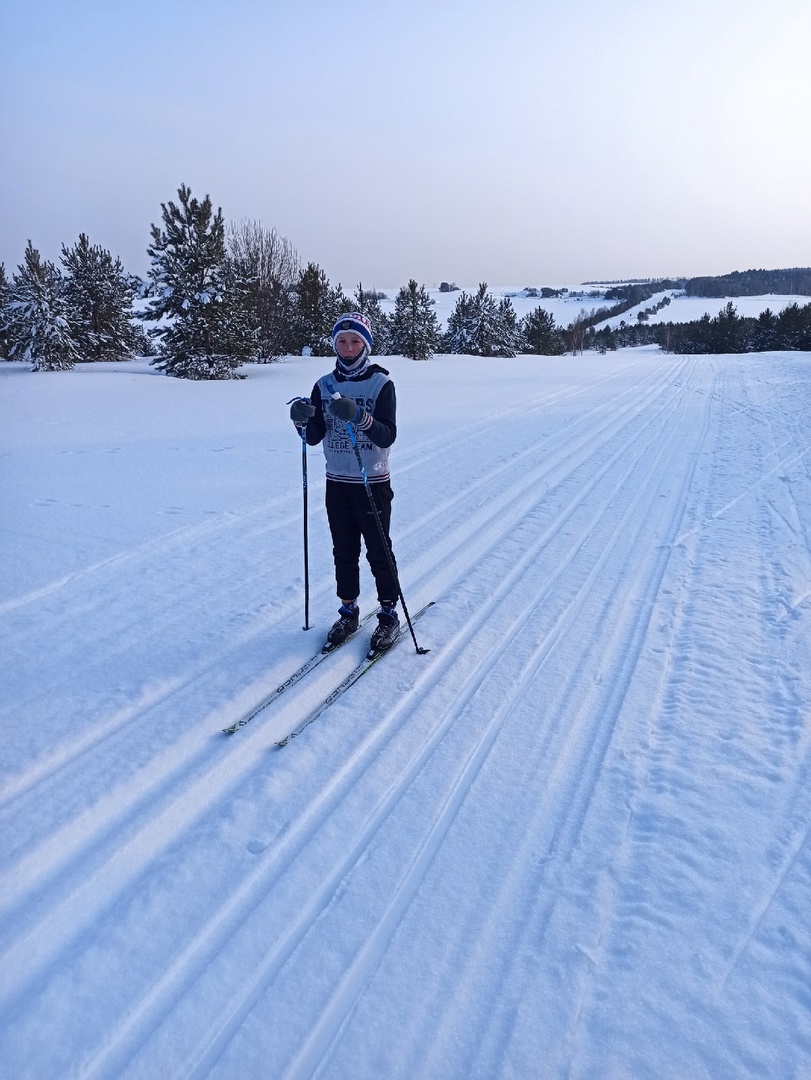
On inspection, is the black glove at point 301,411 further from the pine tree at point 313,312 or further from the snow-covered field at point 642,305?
the snow-covered field at point 642,305

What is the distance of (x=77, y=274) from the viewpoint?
3117 cm

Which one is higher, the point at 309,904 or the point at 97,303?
the point at 97,303

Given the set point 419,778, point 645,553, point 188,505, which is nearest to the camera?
point 419,778

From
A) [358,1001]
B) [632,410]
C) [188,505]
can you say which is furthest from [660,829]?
[632,410]

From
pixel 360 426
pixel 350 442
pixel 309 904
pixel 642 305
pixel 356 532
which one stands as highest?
pixel 642 305

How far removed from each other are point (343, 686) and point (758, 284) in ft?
715

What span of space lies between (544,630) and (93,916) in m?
2.99

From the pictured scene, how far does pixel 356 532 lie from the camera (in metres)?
4.01

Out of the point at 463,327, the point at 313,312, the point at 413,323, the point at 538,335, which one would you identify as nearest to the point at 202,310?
the point at 313,312

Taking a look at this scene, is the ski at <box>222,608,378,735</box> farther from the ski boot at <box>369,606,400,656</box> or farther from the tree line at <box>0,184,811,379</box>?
the tree line at <box>0,184,811,379</box>

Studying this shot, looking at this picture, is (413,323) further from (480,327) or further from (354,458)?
(354,458)

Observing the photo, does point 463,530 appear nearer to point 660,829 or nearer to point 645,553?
point 645,553

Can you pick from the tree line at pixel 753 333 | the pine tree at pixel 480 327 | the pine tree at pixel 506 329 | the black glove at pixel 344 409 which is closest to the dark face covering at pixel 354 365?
the black glove at pixel 344 409

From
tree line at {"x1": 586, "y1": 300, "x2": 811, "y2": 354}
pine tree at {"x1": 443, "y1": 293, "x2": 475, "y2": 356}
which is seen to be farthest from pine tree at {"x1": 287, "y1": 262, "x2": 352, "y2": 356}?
tree line at {"x1": 586, "y1": 300, "x2": 811, "y2": 354}
